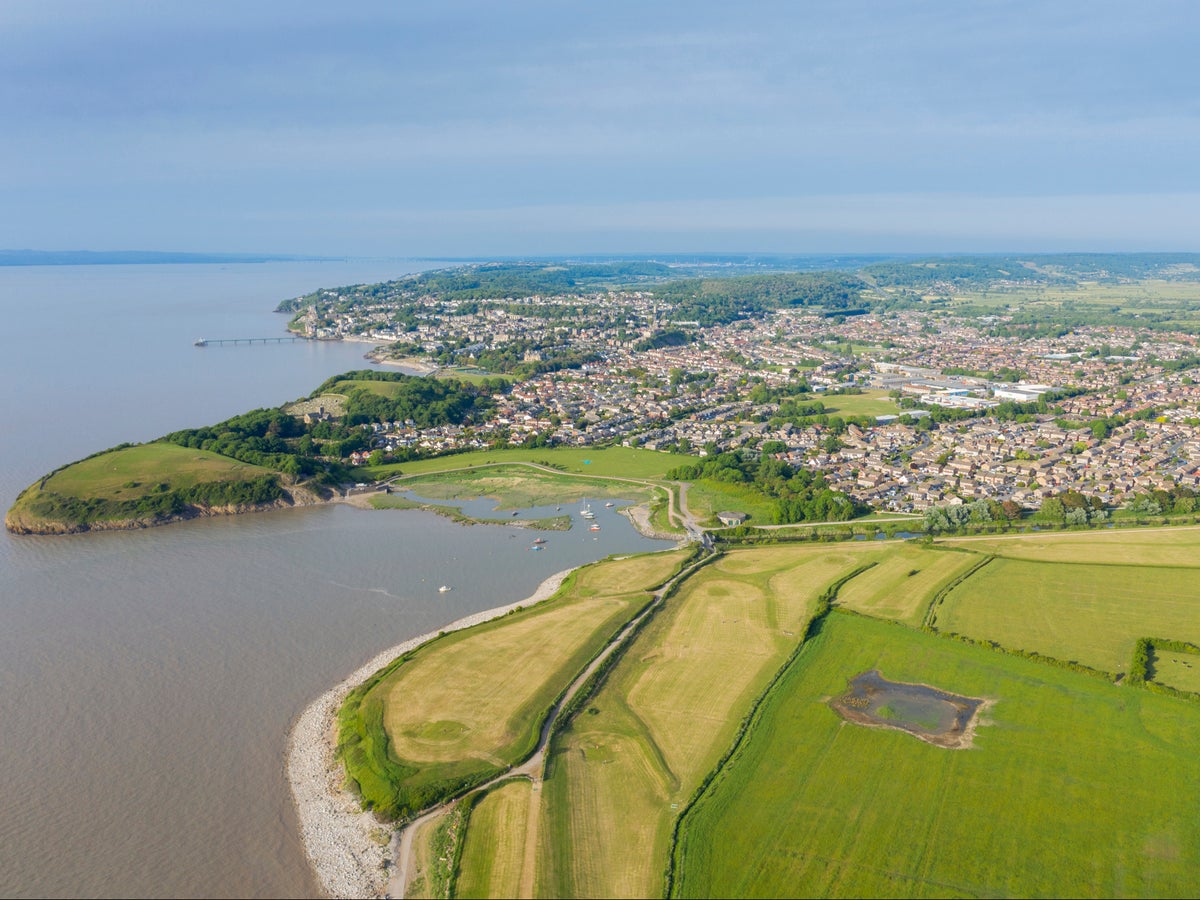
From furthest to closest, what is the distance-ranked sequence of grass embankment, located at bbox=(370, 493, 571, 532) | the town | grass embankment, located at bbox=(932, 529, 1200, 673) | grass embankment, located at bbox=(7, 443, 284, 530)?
the town < grass embankment, located at bbox=(370, 493, 571, 532) < grass embankment, located at bbox=(7, 443, 284, 530) < grass embankment, located at bbox=(932, 529, 1200, 673)

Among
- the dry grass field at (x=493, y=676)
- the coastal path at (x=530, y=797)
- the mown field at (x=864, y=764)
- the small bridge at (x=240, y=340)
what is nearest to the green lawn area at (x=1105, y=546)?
the mown field at (x=864, y=764)

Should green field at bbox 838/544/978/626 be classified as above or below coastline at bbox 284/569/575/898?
above

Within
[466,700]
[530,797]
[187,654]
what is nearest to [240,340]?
[187,654]

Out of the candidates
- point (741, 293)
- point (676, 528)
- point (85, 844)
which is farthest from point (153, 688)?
point (741, 293)

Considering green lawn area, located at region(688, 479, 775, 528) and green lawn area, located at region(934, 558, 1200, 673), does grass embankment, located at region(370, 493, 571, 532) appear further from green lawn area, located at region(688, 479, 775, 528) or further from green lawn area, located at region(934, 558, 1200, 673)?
green lawn area, located at region(934, 558, 1200, 673)

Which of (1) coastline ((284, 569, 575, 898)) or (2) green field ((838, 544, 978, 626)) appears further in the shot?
(2) green field ((838, 544, 978, 626))

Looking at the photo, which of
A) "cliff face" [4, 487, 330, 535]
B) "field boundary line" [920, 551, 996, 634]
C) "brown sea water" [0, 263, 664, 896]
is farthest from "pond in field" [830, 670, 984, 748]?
"cliff face" [4, 487, 330, 535]
